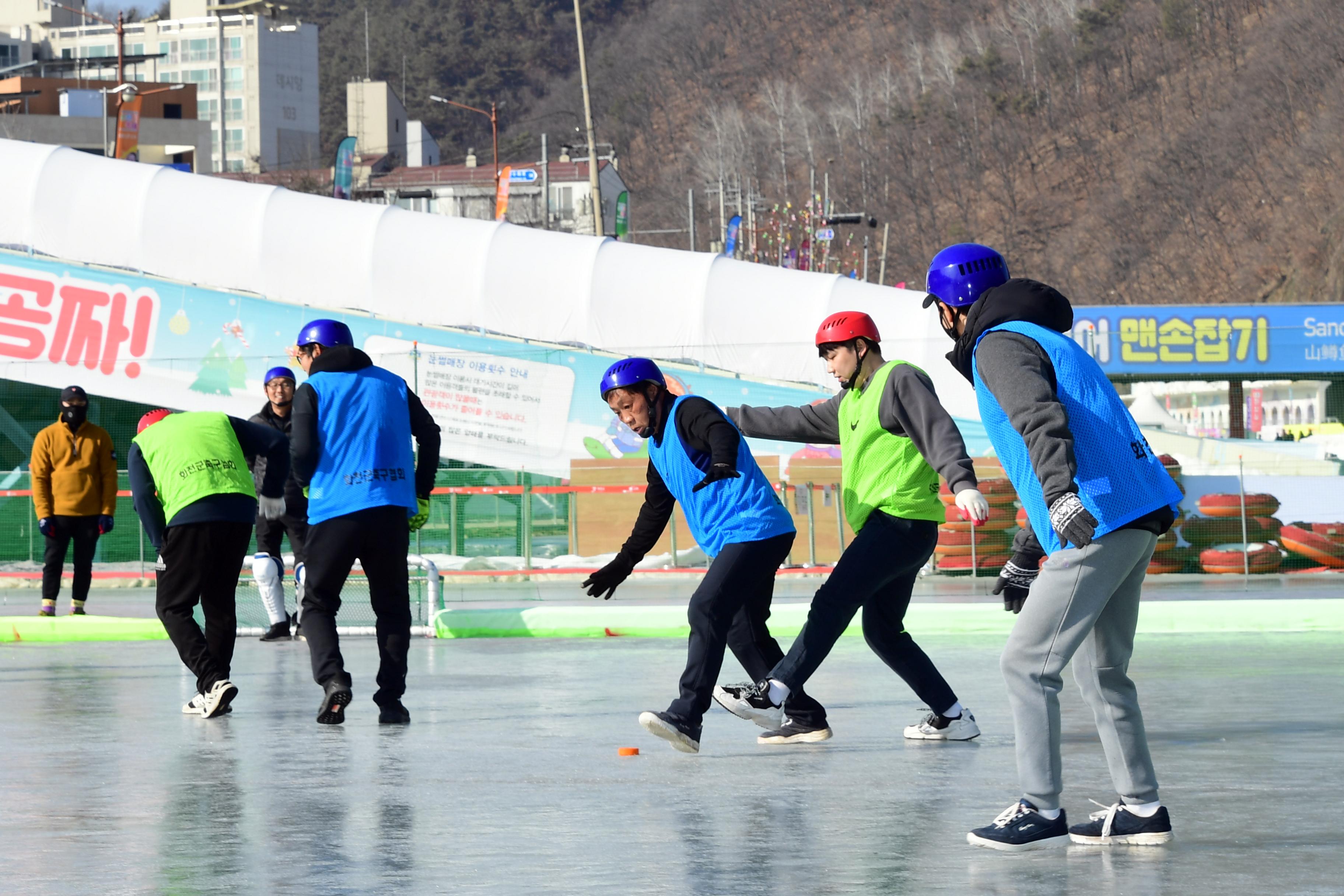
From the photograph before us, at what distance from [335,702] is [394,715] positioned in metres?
0.29

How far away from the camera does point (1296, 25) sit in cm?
7938

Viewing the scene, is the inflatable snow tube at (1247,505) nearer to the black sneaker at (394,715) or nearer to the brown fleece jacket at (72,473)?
the brown fleece jacket at (72,473)

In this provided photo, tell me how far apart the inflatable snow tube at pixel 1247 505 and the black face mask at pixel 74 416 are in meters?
11.3

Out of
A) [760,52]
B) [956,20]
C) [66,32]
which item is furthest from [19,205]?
[66,32]

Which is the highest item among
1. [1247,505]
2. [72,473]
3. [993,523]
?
[72,473]

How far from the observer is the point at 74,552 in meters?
14.5

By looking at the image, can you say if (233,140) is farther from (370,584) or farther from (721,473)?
(721,473)

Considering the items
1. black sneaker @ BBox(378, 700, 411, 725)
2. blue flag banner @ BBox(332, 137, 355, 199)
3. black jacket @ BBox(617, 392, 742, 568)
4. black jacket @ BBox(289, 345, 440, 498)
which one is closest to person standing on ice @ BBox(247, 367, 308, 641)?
black jacket @ BBox(289, 345, 440, 498)

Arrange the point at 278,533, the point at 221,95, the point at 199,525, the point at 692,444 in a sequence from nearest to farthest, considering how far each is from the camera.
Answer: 1. the point at 692,444
2. the point at 199,525
3. the point at 278,533
4. the point at 221,95

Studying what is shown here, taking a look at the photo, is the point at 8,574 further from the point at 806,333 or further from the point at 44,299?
the point at 806,333

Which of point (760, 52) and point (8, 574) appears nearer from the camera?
point (8, 574)

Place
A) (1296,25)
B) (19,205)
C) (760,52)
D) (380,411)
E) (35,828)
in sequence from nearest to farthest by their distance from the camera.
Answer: (35,828) → (380,411) → (19,205) → (1296,25) → (760,52)

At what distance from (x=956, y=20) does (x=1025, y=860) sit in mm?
132745

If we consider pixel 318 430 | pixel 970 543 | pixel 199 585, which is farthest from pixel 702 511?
pixel 970 543
